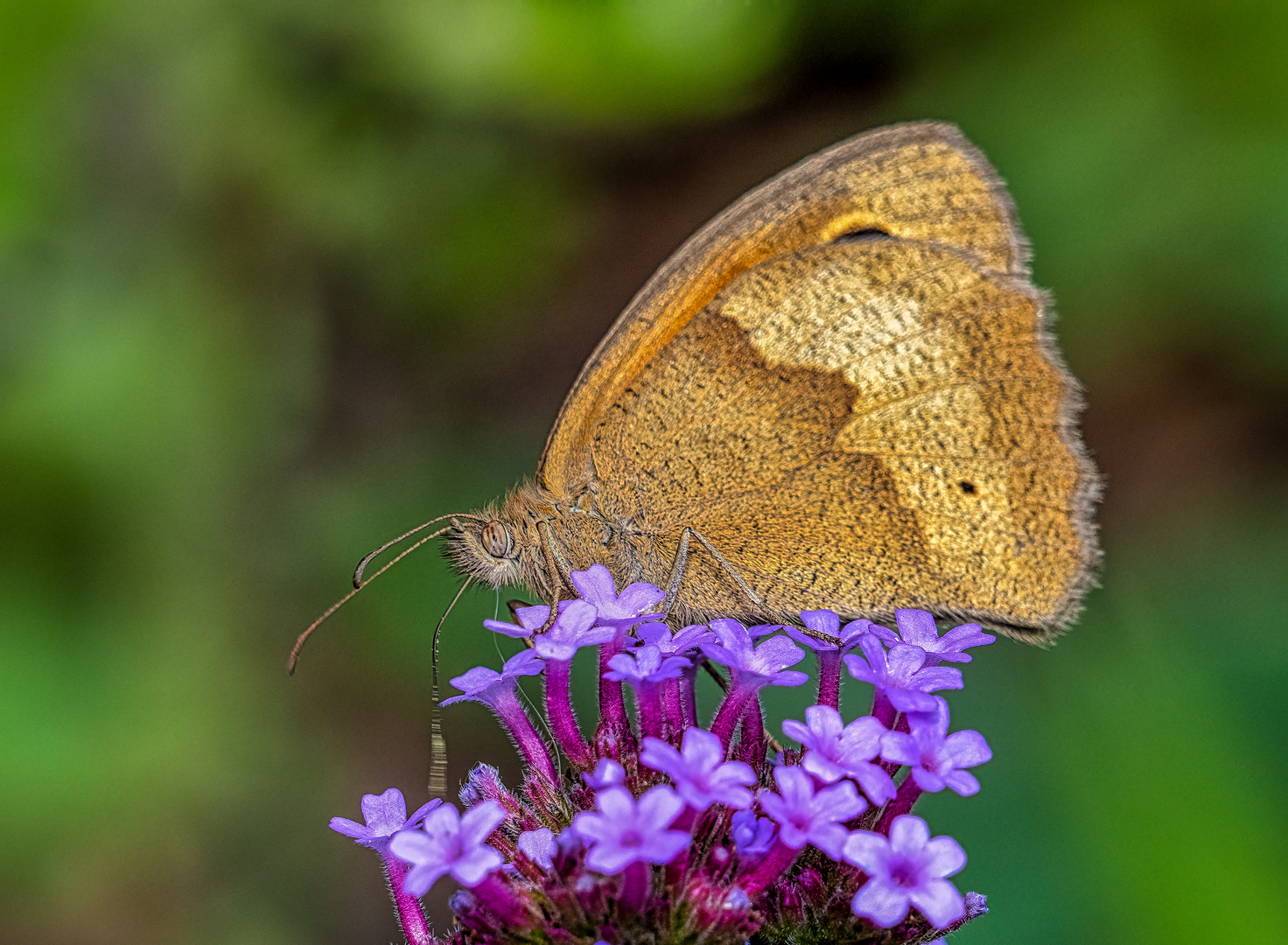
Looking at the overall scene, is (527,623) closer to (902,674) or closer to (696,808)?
(696,808)

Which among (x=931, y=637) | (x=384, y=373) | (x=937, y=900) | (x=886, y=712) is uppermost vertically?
(x=384, y=373)

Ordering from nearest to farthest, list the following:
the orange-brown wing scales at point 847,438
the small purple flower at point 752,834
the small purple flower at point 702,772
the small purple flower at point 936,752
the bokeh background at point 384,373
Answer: the small purple flower at point 702,772
the small purple flower at point 936,752
the small purple flower at point 752,834
the orange-brown wing scales at point 847,438
the bokeh background at point 384,373

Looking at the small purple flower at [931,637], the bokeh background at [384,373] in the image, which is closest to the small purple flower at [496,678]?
the small purple flower at [931,637]

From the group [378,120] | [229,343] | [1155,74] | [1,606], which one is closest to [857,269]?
[1155,74]

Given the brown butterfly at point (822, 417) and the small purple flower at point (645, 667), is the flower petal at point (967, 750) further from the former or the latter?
the brown butterfly at point (822, 417)

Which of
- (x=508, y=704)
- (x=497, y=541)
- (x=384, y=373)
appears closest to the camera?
(x=508, y=704)

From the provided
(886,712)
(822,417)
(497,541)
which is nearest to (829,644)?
(886,712)

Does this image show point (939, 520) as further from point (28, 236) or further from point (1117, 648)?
point (28, 236)

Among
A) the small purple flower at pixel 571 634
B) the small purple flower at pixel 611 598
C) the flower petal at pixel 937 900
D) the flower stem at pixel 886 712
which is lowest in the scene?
the flower petal at pixel 937 900
